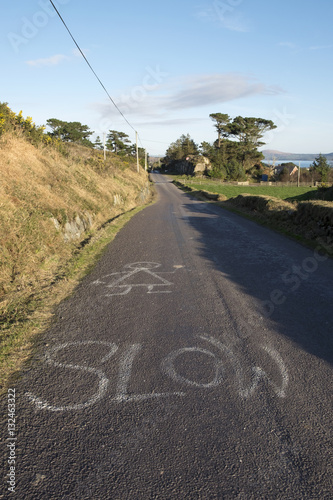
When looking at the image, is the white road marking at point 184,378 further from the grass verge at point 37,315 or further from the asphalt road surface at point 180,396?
the grass verge at point 37,315

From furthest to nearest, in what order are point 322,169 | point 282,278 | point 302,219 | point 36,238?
point 322,169
point 302,219
point 36,238
point 282,278


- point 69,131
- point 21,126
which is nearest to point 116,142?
point 69,131

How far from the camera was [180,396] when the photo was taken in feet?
10.3

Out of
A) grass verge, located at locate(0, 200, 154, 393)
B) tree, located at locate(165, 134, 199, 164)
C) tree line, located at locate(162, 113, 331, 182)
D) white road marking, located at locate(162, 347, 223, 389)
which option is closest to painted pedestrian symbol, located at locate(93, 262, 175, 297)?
grass verge, located at locate(0, 200, 154, 393)

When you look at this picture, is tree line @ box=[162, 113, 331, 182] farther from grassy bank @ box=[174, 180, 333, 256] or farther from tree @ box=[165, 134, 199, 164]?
grassy bank @ box=[174, 180, 333, 256]

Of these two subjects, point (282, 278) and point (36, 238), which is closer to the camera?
point (282, 278)

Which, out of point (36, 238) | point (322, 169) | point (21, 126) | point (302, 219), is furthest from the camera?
point (322, 169)

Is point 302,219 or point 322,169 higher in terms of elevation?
point 322,169

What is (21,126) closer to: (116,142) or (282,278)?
(282,278)

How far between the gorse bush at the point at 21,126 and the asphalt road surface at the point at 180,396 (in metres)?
9.43

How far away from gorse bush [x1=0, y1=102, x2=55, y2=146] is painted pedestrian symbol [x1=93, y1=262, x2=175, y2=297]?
330 inches

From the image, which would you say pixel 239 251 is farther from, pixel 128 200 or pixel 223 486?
pixel 128 200

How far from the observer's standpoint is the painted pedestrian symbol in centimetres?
612

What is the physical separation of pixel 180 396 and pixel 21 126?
14.3m
